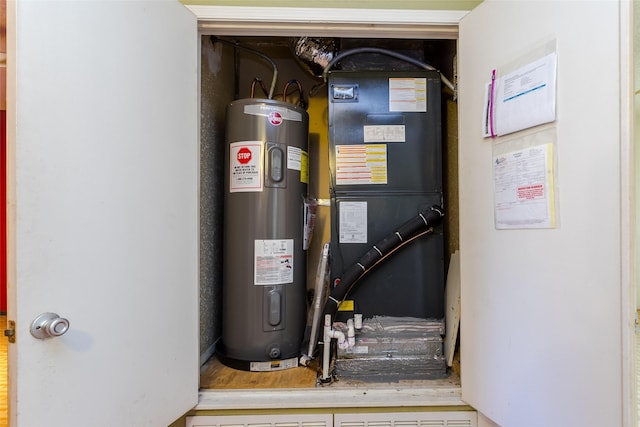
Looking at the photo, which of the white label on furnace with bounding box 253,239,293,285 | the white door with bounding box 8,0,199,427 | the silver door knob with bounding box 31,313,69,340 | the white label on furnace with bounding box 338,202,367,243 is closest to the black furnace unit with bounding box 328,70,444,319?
the white label on furnace with bounding box 338,202,367,243

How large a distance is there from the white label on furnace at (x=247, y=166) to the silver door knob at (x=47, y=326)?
2.65ft

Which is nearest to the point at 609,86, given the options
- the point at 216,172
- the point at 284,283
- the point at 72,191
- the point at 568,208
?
the point at 568,208

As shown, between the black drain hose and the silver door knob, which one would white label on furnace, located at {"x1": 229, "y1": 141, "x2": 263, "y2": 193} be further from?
the silver door knob

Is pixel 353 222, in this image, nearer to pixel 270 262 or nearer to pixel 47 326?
pixel 270 262

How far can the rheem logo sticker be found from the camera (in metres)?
1.36

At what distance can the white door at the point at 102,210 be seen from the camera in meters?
0.68

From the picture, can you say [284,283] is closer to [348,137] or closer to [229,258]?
[229,258]

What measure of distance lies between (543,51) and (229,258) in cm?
142

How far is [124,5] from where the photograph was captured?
0.87 metres

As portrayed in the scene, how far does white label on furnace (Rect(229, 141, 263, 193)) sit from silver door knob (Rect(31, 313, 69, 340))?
2.65 feet

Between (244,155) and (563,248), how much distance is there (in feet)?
4.05

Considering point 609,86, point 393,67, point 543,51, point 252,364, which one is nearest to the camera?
point 609,86

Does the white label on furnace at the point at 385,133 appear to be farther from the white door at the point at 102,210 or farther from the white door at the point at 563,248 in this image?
the white door at the point at 102,210

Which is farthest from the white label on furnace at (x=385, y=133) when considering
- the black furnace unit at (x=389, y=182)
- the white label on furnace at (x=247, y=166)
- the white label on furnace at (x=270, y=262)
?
the white label on furnace at (x=270, y=262)
